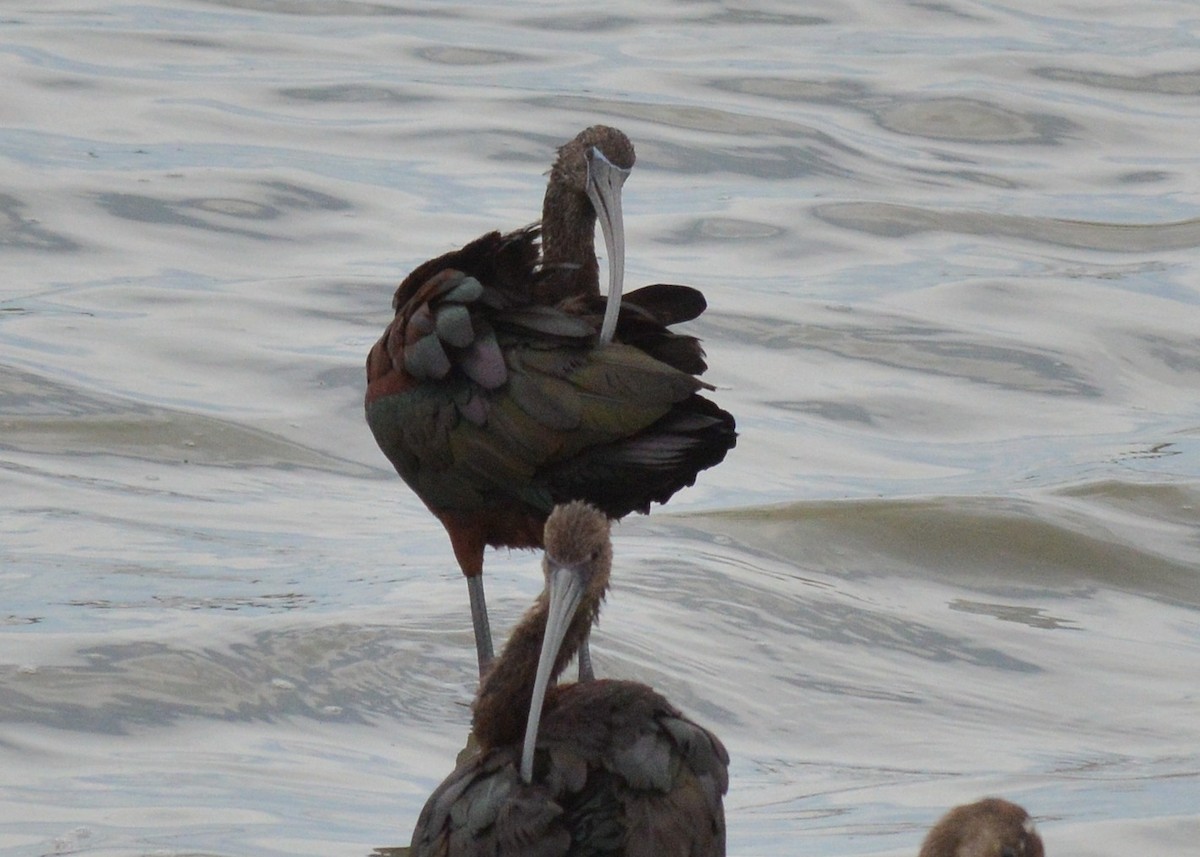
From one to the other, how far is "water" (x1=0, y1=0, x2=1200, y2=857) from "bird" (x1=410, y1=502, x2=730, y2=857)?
839 mm

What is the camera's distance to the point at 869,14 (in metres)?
21.5

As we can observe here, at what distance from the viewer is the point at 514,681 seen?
5527mm

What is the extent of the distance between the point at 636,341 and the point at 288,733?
1669 millimetres

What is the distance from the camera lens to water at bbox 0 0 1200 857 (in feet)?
22.7

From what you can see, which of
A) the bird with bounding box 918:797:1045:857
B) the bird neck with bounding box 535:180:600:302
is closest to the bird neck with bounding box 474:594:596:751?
the bird with bounding box 918:797:1045:857

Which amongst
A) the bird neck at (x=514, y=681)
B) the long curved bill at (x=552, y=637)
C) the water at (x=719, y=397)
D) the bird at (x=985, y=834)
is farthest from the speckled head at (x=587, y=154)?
the bird at (x=985, y=834)

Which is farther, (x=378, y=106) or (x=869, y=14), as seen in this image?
(x=869, y=14)

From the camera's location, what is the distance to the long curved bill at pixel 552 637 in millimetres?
5199

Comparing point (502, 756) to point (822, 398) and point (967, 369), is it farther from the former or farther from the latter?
point (967, 369)

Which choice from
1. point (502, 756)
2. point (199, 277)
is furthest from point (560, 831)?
point (199, 277)

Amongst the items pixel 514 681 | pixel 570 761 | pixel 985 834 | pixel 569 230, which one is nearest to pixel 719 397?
pixel 569 230

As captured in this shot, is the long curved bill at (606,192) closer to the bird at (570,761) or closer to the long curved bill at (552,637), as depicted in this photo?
the bird at (570,761)

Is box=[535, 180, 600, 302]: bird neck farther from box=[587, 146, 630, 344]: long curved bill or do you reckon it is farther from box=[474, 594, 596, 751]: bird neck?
box=[474, 594, 596, 751]: bird neck

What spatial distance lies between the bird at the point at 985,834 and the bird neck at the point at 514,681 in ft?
3.50
